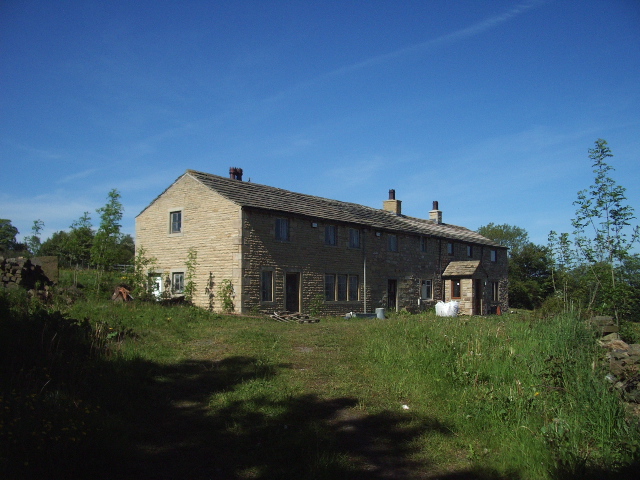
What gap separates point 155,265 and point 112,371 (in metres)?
16.6

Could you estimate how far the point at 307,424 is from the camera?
7078 millimetres

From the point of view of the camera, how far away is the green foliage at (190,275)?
22.3 meters

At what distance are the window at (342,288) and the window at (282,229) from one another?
4223 mm

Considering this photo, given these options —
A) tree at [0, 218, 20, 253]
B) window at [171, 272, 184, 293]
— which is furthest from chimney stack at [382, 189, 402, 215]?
tree at [0, 218, 20, 253]

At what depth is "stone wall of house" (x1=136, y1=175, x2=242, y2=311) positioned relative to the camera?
21.5 meters

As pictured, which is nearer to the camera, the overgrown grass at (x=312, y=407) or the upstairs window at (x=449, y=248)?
the overgrown grass at (x=312, y=407)

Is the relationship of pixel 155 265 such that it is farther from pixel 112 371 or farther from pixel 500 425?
pixel 500 425

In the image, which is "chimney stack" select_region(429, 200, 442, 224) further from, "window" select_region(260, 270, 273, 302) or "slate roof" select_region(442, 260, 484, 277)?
"window" select_region(260, 270, 273, 302)

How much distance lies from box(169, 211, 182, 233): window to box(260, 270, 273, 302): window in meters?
5.07

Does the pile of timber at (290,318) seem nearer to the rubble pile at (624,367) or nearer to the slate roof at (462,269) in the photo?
the rubble pile at (624,367)

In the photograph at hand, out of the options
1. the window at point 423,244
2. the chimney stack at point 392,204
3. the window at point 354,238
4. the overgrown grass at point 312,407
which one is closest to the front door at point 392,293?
the window at point 354,238

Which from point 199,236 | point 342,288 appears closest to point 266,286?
point 199,236

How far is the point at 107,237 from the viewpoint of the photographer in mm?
23422

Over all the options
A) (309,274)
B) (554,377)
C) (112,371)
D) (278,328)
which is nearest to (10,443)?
(112,371)
